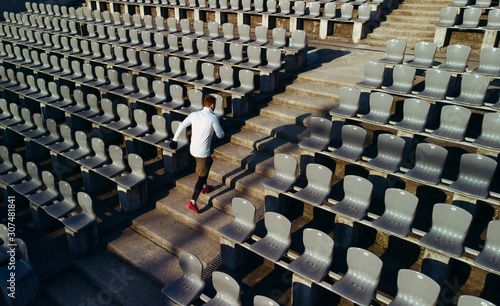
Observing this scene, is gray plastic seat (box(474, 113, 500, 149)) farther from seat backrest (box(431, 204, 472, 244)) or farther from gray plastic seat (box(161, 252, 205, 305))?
gray plastic seat (box(161, 252, 205, 305))

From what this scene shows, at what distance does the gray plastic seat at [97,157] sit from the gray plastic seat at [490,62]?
260 inches

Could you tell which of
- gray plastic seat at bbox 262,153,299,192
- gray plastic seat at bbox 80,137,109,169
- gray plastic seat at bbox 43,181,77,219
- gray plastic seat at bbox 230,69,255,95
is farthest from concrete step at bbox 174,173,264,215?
gray plastic seat at bbox 230,69,255,95

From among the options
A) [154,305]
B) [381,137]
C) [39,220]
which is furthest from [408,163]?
[39,220]

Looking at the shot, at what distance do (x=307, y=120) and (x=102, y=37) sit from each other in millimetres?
7716

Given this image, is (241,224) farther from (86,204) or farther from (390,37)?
(390,37)

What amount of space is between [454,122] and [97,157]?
19.7 ft

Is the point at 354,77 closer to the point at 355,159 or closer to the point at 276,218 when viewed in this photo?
the point at 355,159

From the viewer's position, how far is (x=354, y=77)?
7.79 metres

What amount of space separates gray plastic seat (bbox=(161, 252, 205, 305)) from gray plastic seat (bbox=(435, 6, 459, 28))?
7353mm

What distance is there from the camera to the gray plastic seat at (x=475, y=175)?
15.5ft

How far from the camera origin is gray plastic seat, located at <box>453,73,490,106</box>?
5867 millimetres

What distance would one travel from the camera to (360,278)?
427 cm

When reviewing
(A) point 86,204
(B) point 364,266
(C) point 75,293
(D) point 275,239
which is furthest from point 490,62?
(C) point 75,293

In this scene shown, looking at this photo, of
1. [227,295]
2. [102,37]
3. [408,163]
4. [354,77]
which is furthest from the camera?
[102,37]
